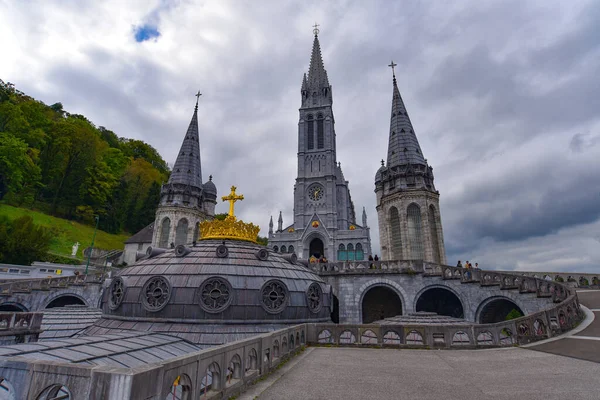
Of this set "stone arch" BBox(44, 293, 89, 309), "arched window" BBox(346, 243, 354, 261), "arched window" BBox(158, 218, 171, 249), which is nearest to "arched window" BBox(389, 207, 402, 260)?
"arched window" BBox(346, 243, 354, 261)

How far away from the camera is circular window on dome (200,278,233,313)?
9.73m

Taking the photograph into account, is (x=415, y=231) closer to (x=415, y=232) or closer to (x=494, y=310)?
(x=415, y=232)

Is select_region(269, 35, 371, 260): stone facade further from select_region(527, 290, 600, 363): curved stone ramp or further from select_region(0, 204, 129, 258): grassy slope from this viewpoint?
select_region(527, 290, 600, 363): curved stone ramp

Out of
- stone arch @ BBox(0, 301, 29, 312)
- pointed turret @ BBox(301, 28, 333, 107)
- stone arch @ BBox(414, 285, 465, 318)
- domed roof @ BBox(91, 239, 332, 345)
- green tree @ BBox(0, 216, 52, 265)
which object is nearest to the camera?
domed roof @ BBox(91, 239, 332, 345)

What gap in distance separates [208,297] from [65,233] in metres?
47.8

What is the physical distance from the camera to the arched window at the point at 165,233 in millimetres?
40906

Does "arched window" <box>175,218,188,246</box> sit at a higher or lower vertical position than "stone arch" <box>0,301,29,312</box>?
higher

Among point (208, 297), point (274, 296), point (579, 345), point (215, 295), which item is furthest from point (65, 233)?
point (579, 345)

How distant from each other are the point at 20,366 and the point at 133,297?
7.59 metres

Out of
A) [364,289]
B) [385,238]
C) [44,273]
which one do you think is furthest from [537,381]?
[44,273]

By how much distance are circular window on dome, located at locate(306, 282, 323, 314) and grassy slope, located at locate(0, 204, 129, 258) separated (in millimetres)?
43880

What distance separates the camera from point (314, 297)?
11.8m

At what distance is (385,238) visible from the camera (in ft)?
108

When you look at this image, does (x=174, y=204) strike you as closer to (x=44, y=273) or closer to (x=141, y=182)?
(x=44, y=273)
